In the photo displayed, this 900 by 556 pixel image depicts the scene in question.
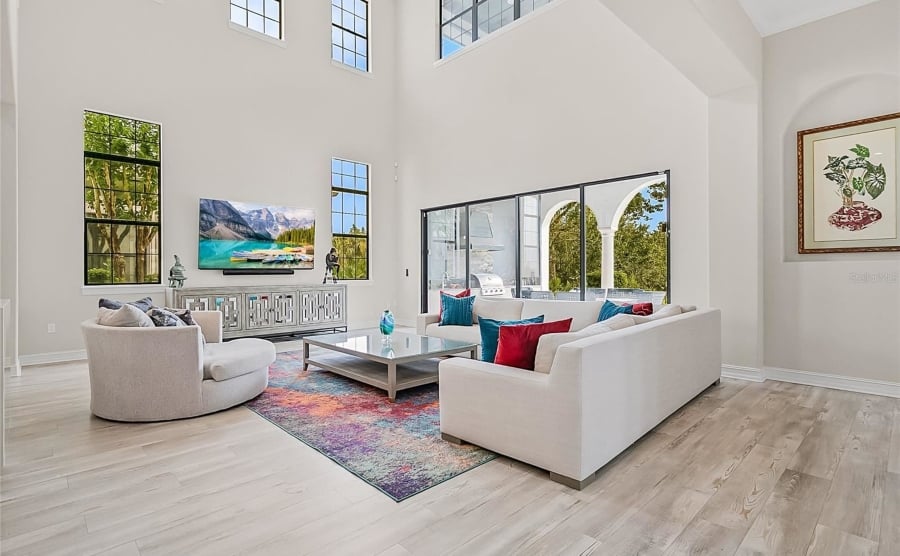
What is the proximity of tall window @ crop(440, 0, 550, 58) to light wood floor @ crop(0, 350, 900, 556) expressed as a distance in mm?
6150

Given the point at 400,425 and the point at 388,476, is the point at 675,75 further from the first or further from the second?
the point at 388,476

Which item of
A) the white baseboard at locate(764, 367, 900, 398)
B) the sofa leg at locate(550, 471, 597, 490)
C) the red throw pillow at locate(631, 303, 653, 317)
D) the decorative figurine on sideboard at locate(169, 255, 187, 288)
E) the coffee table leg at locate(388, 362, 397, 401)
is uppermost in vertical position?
the decorative figurine on sideboard at locate(169, 255, 187, 288)

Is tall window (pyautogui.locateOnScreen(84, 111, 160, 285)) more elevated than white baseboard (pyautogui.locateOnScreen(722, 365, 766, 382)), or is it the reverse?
tall window (pyautogui.locateOnScreen(84, 111, 160, 285))

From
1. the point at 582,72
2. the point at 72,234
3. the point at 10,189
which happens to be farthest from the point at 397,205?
the point at 10,189

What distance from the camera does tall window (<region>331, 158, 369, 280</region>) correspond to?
8.02m

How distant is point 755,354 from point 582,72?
150 inches

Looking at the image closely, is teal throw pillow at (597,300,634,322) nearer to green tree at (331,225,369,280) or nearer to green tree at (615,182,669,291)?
green tree at (615,182,669,291)

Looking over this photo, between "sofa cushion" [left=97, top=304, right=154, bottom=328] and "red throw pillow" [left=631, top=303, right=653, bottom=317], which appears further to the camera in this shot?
"red throw pillow" [left=631, top=303, right=653, bottom=317]

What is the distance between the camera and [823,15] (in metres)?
4.24

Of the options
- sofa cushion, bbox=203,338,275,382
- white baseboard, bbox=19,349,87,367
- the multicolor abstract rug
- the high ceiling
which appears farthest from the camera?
white baseboard, bbox=19,349,87,367

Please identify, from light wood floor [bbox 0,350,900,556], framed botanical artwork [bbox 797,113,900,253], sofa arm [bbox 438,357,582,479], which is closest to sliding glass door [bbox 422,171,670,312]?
framed botanical artwork [bbox 797,113,900,253]

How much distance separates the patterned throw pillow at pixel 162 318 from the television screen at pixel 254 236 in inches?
126

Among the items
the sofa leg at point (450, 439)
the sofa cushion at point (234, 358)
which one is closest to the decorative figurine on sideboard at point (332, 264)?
the sofa cushion at point (234, 358)

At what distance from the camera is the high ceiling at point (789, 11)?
4.12 metres
